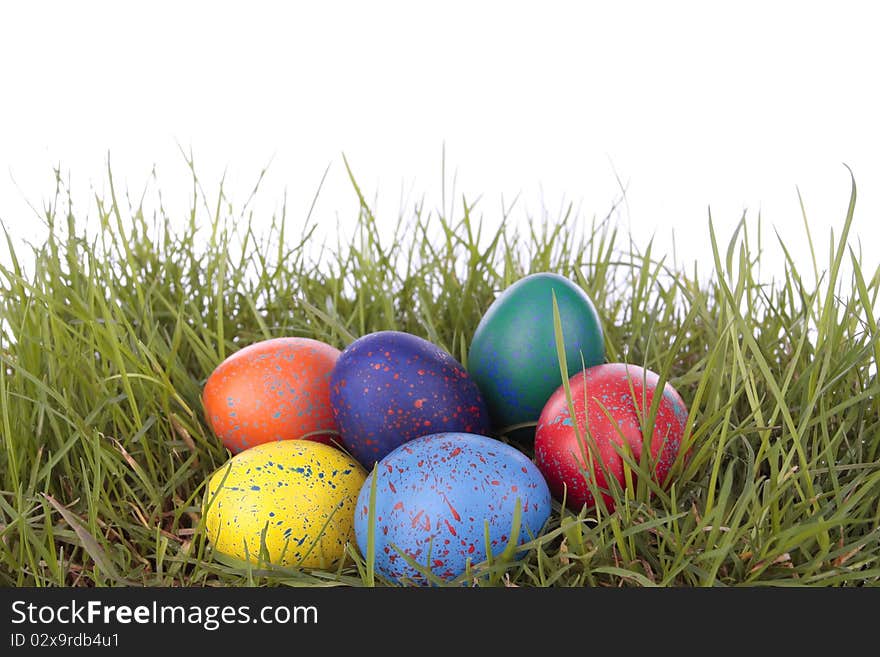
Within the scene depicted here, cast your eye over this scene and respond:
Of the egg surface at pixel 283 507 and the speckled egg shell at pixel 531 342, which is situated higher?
the speckled egg shell at pixel 531 342

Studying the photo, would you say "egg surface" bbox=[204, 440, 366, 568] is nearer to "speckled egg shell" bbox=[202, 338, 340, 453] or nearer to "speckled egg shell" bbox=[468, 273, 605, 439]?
"speckled egg shell" bbox=[202, 338, 340, 453]

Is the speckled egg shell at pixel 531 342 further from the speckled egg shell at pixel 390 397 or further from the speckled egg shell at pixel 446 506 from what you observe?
the speckled egg shell at pixel 446 506

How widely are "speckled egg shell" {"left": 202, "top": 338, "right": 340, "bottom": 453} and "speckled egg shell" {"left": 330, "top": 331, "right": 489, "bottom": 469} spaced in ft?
0.22

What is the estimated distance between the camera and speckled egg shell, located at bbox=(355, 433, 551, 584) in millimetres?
1082

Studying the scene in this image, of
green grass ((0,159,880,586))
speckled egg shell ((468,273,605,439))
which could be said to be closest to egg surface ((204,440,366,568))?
green grass ((0,159,880,586))

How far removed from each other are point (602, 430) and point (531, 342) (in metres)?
0.19

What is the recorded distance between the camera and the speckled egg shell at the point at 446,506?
1.08 metres

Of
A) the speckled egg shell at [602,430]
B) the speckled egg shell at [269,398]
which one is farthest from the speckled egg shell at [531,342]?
the speckled egg shell at [269,398]

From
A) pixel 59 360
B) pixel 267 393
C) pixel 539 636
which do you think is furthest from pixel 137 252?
pixel 539 636

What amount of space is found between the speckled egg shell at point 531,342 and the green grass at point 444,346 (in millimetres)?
129

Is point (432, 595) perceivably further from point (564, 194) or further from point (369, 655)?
point (564, 194)

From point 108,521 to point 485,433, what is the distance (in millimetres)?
500

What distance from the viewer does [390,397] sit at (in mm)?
1234

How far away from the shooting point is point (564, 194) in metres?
1.94
